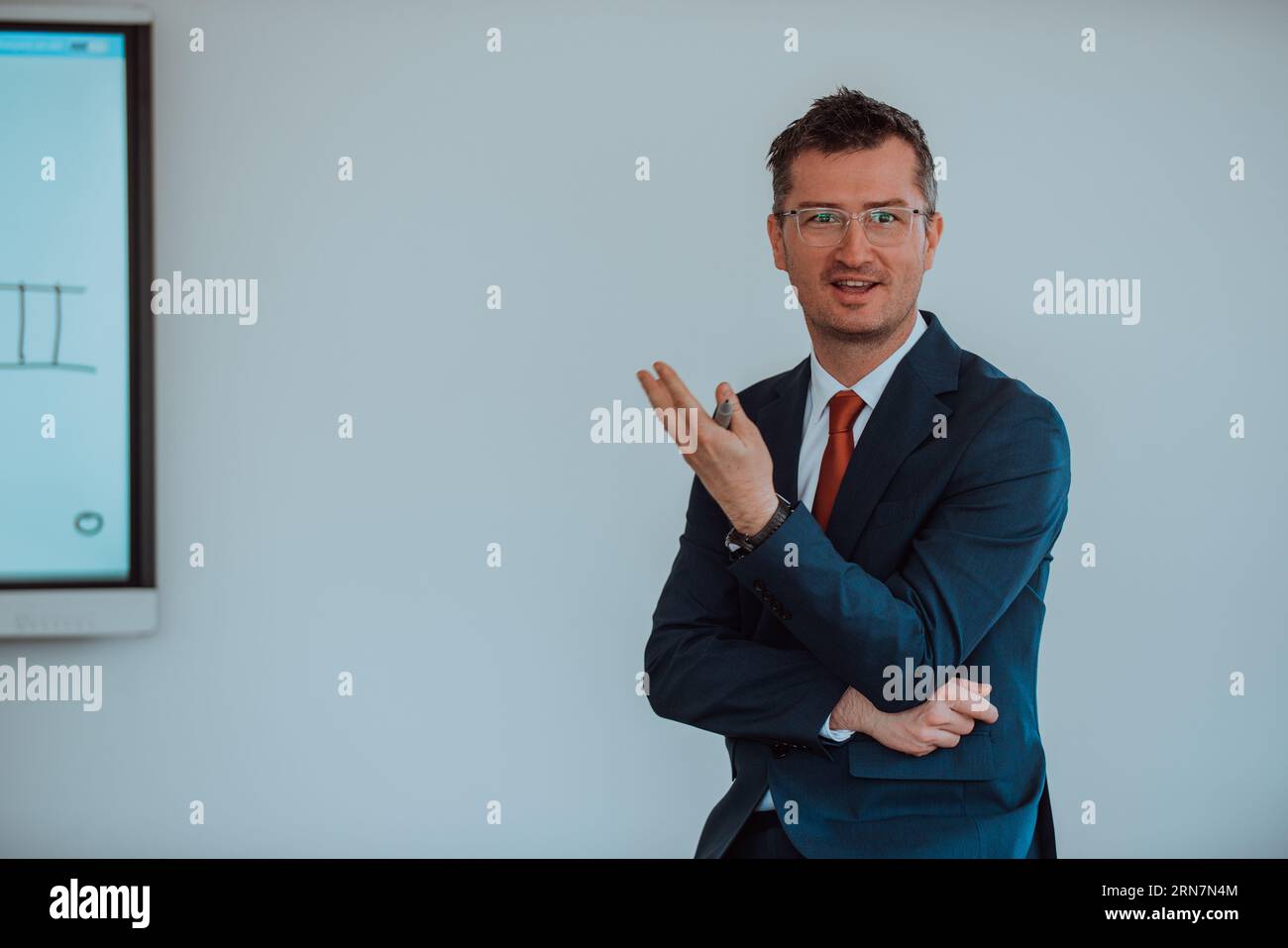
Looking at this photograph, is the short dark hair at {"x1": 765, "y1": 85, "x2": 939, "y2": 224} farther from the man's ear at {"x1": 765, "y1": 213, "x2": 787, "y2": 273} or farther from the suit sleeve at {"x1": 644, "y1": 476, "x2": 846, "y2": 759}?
the suit sleeve at {"x1": 644, "y1": 476, "x2": 846, "y2": 759}

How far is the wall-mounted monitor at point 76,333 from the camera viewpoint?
98.7 inches

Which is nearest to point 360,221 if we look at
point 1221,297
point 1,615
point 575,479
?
point 575,479

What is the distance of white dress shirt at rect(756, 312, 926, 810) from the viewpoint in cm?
175

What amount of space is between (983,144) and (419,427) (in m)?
1.58

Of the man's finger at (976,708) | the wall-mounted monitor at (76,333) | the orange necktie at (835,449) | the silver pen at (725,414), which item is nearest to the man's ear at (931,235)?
the orange necktie at (835,449)

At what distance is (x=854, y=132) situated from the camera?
5.66ft

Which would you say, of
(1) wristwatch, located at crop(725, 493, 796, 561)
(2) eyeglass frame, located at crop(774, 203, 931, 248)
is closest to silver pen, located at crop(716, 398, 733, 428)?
(1) wristwatch, located at crop(725, 493, 796, 561)

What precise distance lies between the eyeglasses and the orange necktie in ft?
0.82

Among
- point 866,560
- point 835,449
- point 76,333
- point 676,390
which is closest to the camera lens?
point 676,390

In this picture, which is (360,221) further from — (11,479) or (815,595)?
(815,595)

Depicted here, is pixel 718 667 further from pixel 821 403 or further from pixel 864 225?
pixel 864 225

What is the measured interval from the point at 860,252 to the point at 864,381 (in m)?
0.21

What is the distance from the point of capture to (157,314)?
2592 mm

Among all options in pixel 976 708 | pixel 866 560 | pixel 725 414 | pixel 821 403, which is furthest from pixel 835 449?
pixel 976 708
